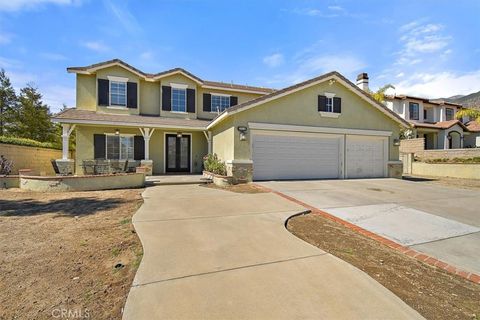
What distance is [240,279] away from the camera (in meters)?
3.02

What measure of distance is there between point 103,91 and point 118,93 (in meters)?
0.81

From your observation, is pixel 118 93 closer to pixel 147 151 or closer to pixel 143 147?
pixel 143 147

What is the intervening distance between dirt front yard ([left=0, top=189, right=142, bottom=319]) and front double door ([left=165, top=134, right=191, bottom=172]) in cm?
857

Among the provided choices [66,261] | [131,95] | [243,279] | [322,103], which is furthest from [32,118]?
[243,279]

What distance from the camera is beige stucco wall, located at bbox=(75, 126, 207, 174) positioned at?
13.6 m

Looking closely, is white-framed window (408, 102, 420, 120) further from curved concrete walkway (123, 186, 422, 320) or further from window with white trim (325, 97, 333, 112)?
curved concrete walkway (123, 186, 422, 320)

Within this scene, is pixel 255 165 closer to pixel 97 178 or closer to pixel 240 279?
pixel 97 178

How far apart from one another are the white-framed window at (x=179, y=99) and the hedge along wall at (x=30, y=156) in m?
8.27

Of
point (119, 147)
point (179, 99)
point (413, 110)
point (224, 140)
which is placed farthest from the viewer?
point (413, 110)

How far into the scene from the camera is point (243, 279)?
3016 mm

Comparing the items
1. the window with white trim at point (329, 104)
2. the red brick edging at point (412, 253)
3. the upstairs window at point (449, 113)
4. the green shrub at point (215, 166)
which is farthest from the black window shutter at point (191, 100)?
the upstairs window at point (449, 113)

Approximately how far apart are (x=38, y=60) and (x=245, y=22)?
11095 mm

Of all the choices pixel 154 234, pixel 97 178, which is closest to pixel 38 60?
pixel 97 178

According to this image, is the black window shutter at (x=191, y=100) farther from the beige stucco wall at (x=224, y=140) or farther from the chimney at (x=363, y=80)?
the chimney at (x=363, y=80)
